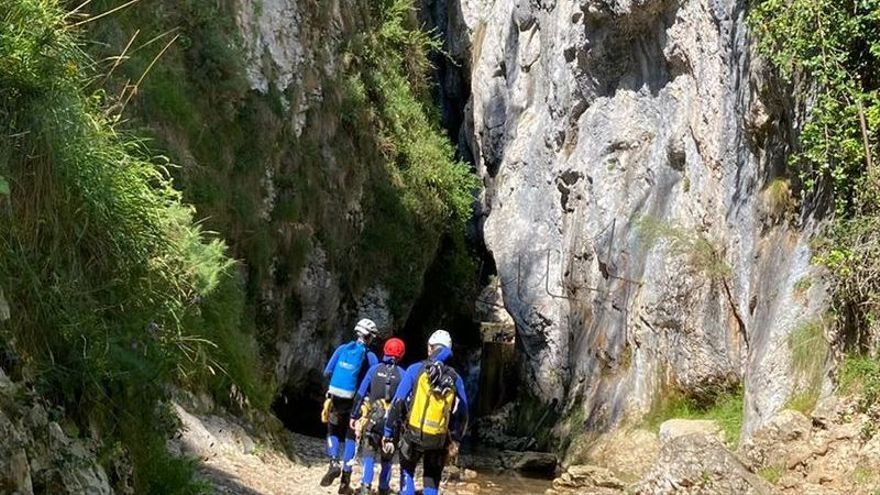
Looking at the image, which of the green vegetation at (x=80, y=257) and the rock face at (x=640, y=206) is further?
the rock face at (x=640, y=206)

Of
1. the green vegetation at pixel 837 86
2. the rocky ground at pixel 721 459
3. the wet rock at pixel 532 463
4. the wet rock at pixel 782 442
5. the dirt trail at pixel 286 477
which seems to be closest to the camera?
the dirt trail at pixel 286 477

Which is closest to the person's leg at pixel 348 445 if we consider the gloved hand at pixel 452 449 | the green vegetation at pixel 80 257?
the gloved hand at pixel 452 449

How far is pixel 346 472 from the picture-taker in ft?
28.7

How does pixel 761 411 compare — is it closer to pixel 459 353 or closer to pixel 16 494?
pixel 16 494

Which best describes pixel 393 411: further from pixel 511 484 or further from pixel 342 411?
pixel 511 484

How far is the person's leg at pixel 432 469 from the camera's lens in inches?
293

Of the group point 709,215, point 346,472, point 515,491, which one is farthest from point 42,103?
point 709,215

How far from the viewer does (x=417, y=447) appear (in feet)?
24.1

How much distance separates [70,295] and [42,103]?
1.01 meters

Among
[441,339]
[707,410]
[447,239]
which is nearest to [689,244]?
[707,410]

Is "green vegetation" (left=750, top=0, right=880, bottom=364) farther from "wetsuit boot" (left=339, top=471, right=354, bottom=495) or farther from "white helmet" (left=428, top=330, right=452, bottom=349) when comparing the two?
"wetsuit boot" (left=339, top=471, right=354, bottom=495)

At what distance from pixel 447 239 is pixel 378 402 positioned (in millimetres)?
17571

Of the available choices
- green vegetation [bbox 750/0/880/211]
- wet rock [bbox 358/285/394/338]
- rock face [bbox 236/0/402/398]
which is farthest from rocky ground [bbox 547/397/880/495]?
wet rock [bbox 358/285/394/338]

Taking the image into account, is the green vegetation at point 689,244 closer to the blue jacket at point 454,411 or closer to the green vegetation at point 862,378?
the green vegetation at point 862,378
